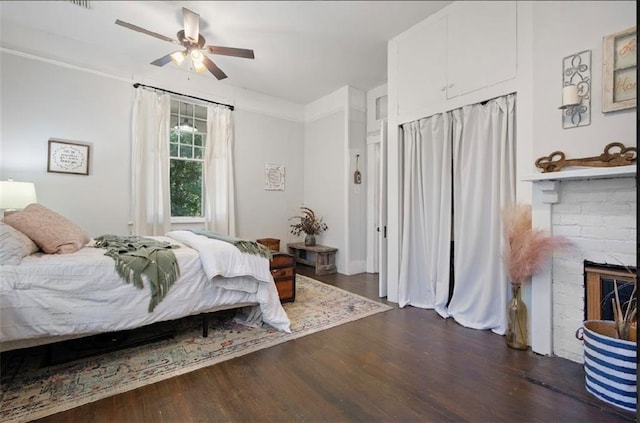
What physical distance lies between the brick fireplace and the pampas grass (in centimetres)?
7

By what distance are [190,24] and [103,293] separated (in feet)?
8.45

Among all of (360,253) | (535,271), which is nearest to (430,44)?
(535,271)

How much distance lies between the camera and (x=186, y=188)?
4.57m

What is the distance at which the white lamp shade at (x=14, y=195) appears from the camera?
269 cm

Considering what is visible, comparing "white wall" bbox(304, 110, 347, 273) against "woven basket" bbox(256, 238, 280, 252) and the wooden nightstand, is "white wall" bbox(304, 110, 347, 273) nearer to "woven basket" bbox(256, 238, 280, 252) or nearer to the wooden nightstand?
"woven basket" bbox(256, 238, 280, 252)

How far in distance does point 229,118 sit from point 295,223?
7.13ft

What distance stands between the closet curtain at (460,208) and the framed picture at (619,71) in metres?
0.62

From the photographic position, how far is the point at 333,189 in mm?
5137

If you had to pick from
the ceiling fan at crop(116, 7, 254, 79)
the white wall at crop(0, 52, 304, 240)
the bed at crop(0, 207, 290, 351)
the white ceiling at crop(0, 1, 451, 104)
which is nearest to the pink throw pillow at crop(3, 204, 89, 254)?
the bed at crop(0, 207, 290, 351)

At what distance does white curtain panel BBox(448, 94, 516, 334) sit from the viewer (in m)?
2.55

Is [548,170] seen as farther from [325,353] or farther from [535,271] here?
[325,353]

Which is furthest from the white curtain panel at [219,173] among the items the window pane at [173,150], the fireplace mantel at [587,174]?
the fireplace mantel at [587,174]

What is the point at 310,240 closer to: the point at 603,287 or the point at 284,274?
the point at 284,274

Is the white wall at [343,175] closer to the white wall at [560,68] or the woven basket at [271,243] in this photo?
the woven basket at [271,243]
